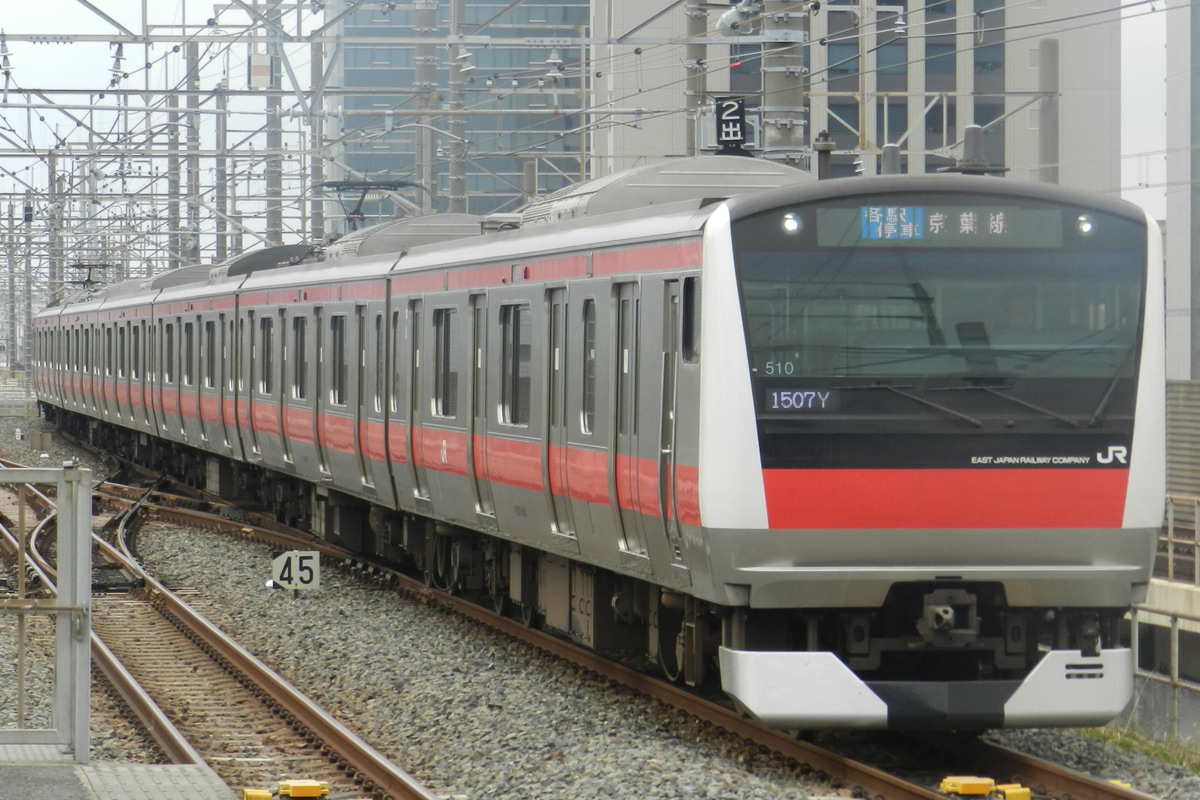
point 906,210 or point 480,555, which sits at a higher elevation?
point 906,210

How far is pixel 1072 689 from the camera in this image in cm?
808

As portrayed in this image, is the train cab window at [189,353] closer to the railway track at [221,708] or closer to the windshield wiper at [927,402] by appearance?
the railway track at [221,708]

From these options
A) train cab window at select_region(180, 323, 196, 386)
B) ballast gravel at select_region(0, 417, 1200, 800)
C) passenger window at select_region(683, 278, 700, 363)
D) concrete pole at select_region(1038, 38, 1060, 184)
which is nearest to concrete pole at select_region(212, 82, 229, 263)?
train cab window at select_region(180, 323, 196, 386)

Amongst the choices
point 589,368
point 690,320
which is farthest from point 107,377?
point 690,320

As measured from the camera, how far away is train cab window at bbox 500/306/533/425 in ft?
36.6

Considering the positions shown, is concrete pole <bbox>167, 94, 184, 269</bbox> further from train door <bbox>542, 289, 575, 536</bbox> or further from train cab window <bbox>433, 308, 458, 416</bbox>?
train door <bbox>542, 289, 575, 536</bbox>

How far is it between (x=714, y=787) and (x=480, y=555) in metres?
6.24

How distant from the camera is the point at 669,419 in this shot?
8766 mm

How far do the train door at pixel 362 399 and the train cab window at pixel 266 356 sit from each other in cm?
362

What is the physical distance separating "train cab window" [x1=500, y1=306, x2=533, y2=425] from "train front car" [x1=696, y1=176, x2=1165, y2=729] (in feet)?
10.2

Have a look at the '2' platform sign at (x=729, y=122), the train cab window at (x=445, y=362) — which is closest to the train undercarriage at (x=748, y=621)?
the train cab window at (x=445, y=362)

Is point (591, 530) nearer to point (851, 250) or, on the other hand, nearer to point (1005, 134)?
point (851, 250)

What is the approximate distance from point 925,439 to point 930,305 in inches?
23.1

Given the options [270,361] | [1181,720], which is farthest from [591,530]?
[270,361]
